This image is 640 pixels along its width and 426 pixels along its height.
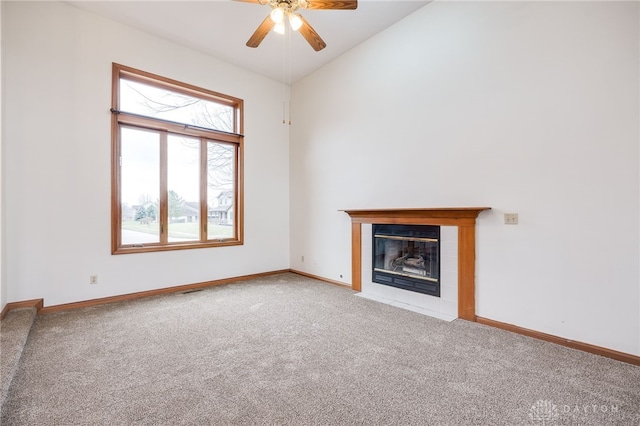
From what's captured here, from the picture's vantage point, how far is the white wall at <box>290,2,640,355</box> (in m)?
2.18

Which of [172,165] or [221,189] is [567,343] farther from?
[172,165]

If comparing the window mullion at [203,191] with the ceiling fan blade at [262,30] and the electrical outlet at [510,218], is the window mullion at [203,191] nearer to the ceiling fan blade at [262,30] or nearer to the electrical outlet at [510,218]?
the ceiling fan blade at [262,30]

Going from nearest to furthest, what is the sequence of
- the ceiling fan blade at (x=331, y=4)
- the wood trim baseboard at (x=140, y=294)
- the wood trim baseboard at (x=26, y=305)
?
the ceiling fan blade at (x=331, y=4) < the wood trim baseboard at (x=26, y=305) < the wood trim baseboard at (x=140, y=294)

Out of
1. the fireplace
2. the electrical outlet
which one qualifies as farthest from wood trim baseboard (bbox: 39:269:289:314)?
the electrical outlet

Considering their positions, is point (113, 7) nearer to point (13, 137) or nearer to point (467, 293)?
point (13, 137)

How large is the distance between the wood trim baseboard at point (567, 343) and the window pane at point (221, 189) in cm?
376

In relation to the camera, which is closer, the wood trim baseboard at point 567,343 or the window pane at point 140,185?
the wood trim baseboard at point 567,343

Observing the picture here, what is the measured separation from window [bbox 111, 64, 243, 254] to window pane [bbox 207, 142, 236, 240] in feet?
0.05

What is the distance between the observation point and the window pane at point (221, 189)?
4.52 m

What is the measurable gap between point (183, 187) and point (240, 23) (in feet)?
7.79

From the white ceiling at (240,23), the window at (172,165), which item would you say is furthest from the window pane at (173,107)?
the white ceiling at (240,23)

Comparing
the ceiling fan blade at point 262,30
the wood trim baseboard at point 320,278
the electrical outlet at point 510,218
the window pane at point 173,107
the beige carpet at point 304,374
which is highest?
the ceiling fan blade at point 262,30

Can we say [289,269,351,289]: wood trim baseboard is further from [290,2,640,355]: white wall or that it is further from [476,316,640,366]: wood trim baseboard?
[476,316,640,366]: wood trim baseboard

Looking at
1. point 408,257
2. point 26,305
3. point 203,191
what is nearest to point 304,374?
point 408,257
